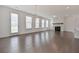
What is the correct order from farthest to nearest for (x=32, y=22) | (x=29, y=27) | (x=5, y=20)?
(x=5, y=20), (x=29, y=27), (x=32, y=22)

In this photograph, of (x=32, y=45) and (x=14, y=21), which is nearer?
(x=32, y=45)

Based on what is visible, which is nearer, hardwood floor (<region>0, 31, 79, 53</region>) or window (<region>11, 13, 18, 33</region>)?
hardwood floor (<region>0, 31, 79, 53</region>)

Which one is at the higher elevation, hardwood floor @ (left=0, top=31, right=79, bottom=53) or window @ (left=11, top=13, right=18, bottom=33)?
window @ (left=11, top=13, right=18, bottom=33)

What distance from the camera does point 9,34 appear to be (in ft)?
15.5

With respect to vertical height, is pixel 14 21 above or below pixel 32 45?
above

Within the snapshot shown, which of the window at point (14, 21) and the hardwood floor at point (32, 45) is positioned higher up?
the window at point (14, 21)

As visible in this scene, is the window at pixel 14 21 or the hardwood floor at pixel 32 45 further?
the window at pixel 14 21

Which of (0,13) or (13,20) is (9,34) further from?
(0,13)
